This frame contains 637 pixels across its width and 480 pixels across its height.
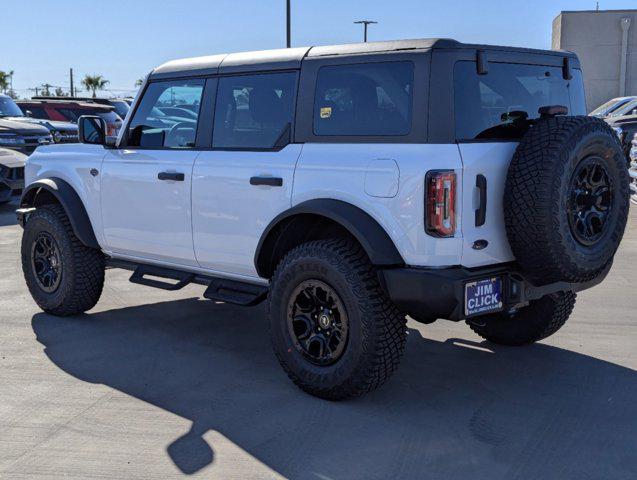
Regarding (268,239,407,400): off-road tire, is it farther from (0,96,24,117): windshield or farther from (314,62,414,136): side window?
(0,96,24,117): windshield

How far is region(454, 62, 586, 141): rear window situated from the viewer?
4.22 metres

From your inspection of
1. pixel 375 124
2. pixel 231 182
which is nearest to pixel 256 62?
pixel 231 182

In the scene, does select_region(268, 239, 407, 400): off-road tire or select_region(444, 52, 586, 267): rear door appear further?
select_region(268, 239, 407, 400): off-road tire

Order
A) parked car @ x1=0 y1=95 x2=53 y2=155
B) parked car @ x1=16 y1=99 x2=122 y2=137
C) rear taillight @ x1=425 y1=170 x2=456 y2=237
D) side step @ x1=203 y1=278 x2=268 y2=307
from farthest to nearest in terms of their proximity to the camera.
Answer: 1. parked car @ x1=16 y1=99 x2=122 y2=137
2. parked car @ x1=0 y1=95 x2=53 y2=155
3. side step @ x1=203 y1=278 x2=268 y2=307
4. rear taillight @ x1=425 y1=170 x2=456 y2=237

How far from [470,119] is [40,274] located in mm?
3788

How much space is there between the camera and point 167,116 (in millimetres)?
5738

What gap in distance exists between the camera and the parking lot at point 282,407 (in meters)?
3.72

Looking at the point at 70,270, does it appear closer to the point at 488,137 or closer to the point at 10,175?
the point at 488,137

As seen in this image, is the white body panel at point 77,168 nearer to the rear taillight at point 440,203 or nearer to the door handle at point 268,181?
the door handle at point 268,181

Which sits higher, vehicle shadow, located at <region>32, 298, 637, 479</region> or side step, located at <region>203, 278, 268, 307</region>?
side step, located at <region>203, 278, 268, 307</region>

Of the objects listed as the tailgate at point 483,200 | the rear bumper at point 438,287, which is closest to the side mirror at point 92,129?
the rear bumper at point 438,287

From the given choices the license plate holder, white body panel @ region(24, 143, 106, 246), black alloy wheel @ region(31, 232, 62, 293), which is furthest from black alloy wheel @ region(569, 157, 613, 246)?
black alloy wheel @ region(31, 232, 62, 293)

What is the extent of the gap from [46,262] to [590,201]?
13.5ft

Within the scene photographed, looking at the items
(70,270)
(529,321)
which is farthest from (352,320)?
(70,270)
